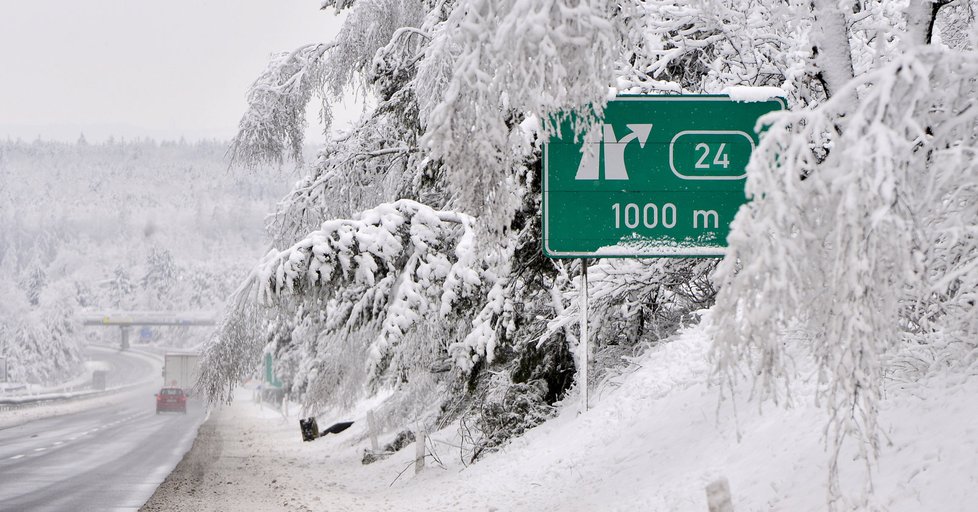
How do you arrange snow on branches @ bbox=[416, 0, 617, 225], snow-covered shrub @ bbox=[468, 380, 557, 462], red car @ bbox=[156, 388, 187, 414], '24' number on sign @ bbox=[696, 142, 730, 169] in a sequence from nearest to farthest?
snow on branches @ bbox=[416, 0, 617, 225], '24' number on sign @ bbox=[696, 142, 730, 169], snow-covered shrub @ bbox=[468, 380, 557, 462], red car @ bbox=[156, 388, 187, 414]

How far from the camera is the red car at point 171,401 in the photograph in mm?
62531

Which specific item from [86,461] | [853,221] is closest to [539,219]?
[853,221]

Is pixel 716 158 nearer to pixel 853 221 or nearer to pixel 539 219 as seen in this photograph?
pixel 539 219

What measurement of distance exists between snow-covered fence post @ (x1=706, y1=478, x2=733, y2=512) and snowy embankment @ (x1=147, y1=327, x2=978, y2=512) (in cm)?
42

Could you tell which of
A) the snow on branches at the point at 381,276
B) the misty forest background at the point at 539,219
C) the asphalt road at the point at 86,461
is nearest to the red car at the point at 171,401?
the asphalt road at the point at 86,461

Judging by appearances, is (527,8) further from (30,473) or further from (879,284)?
(30,473)

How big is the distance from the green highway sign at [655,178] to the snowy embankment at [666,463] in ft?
4.21

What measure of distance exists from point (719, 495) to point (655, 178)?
16.3 ft

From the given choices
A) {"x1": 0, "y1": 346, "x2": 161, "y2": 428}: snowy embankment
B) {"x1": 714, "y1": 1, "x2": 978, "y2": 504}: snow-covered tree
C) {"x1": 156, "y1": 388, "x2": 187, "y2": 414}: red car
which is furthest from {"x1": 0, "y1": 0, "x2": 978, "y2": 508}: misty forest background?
{"x1": 156, "y1": 388, "x2": 187, "y2": 414}: red car

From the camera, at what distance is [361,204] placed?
61.9ft

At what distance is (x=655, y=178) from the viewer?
10.9 metres

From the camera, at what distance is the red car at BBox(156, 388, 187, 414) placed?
62.5 meters

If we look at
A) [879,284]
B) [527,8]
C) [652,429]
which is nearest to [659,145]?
[652,429]

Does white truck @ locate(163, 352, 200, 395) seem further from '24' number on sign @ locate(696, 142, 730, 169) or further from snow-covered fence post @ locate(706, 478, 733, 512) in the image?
snow-covered fence post @ locate(706, 478, 733, 512)
